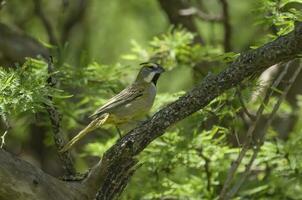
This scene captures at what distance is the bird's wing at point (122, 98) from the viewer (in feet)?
19.0

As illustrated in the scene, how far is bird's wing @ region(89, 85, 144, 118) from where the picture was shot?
5.78m

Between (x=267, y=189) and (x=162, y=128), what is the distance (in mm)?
2060

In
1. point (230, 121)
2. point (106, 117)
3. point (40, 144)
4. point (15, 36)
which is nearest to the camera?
point (106, 117)

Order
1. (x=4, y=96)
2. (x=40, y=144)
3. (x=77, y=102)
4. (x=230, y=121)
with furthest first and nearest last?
1. (x=40, y=144)
2. (x=77, y=102)
3. (x=230, y=121)
4. (x=4, y=96)

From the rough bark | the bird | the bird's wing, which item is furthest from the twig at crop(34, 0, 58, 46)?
the rough bark

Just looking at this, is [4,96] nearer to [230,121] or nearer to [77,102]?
[230,121]

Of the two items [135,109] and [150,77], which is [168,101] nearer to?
[150,77]

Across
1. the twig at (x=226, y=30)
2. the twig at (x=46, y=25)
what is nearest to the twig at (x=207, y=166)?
the twig at (x=226, y=30)

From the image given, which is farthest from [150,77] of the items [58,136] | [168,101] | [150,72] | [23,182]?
[23,182]

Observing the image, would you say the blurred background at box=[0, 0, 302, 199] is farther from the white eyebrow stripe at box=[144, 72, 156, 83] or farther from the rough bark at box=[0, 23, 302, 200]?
the rough bark at box=[0, 23, 302, 200]

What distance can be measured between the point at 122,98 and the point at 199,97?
1493 millimetres

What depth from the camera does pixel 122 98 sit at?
19.6 feet

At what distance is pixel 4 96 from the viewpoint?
4.52 m

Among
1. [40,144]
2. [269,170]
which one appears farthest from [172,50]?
[40,144]
